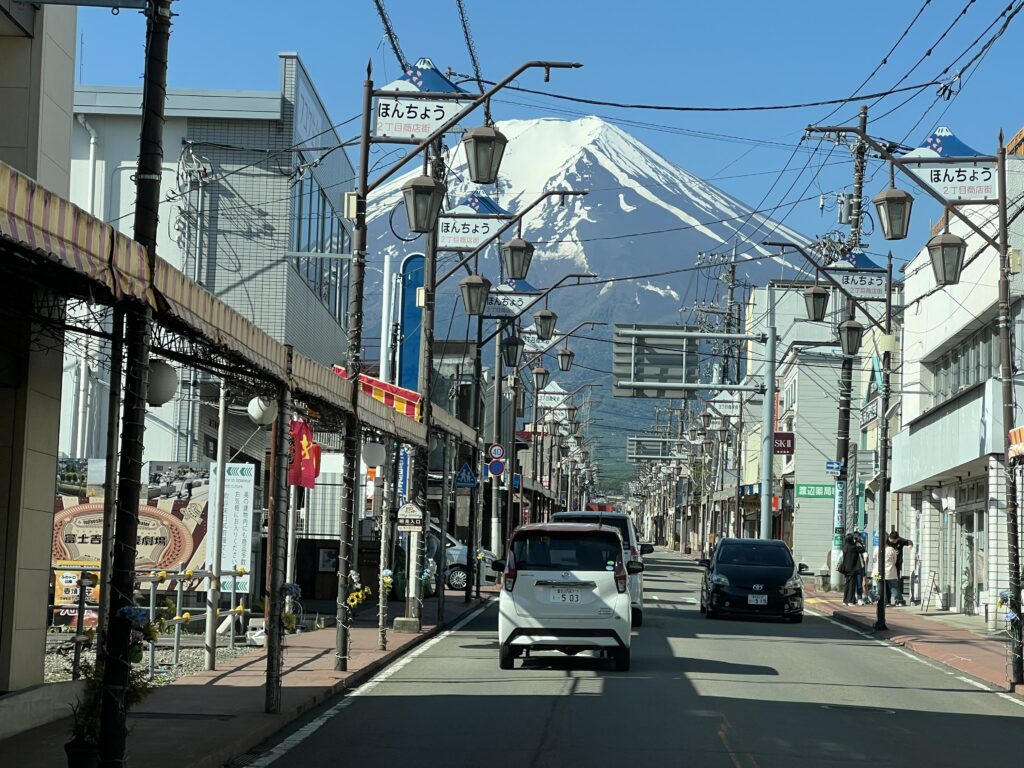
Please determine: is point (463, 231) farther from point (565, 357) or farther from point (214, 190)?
point (565, 357)

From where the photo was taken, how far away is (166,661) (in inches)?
A: 723

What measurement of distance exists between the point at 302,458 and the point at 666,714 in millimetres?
9933

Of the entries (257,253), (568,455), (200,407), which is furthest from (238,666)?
(568,455)

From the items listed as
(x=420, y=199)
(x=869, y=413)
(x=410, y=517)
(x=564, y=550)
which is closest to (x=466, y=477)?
(x=410, y=517)

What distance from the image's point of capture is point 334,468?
33.2 metres

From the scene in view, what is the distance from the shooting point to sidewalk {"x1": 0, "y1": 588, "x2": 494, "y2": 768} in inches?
422

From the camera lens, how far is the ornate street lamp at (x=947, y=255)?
20.9 metres

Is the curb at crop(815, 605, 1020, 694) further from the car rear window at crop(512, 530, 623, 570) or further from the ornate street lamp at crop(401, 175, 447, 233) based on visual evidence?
the ornate street lamp at crop(401, 175, 447, 233)

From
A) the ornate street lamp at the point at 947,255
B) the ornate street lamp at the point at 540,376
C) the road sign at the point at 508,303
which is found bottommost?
the ornate street lamp at the point at 947,255

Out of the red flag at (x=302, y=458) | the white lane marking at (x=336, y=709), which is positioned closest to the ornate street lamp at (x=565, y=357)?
the white lane marking at (x=336, y=709)

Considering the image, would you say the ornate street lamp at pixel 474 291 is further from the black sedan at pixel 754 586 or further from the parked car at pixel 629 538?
the black sedan at pixel 754 586

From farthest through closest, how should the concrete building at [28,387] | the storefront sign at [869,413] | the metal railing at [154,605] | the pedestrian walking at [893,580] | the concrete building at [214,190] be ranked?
the storefront sign at [869,413], the pedestrian walking at [893,580], the concrete building at [214,190], the metal railing at [154,605], the concrete building at [28,387]

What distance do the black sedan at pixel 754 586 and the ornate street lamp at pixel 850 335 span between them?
4859 mm

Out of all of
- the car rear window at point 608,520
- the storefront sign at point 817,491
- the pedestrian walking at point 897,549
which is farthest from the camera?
the storefront sign at point 817,491
